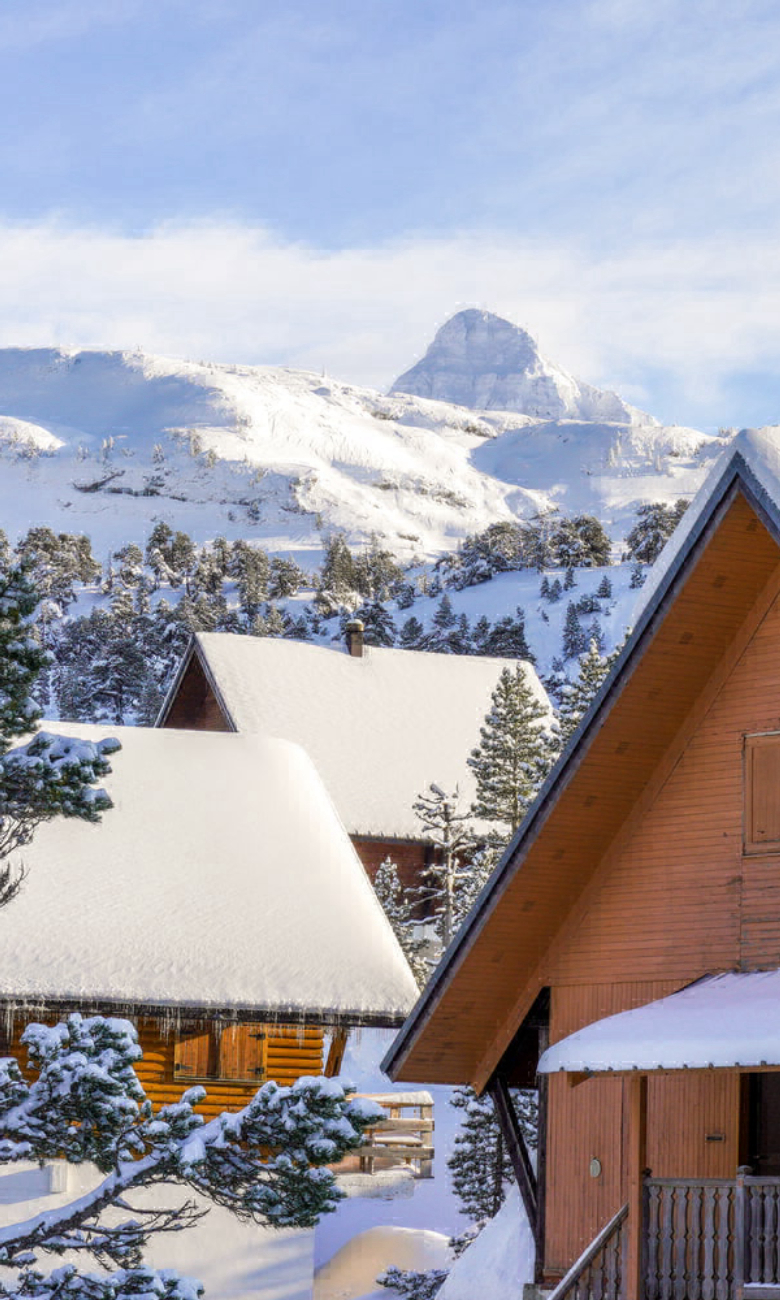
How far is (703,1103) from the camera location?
1480cm

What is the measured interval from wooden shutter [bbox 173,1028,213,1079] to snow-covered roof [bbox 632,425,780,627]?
1002cm

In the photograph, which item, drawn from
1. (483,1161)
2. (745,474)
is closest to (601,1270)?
(745,474)

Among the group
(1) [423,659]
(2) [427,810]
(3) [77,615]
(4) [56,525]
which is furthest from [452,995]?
(4) [56,525]

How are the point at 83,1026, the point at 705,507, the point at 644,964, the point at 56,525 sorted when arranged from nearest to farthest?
the point at 83,1026 → the point at 705,507 → the point at 644,964 → the point at 56,525

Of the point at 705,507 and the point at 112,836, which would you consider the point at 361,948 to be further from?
the point at 705,507

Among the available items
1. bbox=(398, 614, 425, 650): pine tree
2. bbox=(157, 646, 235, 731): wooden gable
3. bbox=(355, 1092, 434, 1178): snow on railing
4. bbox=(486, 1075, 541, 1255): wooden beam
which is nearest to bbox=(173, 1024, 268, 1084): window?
bbox=(355, 1092, 434, 1178): snow on railing

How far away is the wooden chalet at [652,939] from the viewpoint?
13695 millimetres

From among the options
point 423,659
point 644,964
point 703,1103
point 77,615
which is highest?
point 77,615

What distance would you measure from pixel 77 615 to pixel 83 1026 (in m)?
90.2

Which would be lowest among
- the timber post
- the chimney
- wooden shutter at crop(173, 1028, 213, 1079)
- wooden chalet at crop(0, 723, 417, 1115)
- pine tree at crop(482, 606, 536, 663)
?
the timber post

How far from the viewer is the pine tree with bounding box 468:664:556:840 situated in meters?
36.2

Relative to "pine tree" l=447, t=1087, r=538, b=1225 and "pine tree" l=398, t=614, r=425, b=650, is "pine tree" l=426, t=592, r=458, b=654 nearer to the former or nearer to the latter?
"pine tree" l=398, t=614, r=425, b=650

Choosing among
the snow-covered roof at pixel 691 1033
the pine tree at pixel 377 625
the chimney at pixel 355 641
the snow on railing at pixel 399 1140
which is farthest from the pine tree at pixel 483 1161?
the pine tree at pixel 377 625

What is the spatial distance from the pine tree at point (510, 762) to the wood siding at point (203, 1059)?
44.4ft
